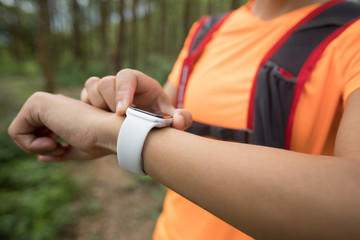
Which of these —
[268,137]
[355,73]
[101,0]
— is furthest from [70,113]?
[101,0]

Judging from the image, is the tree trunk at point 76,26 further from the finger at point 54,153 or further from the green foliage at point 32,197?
the finger at point 54,153

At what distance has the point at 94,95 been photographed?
883 millimetres

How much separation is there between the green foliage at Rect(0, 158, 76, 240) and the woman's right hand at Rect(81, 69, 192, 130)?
115 inches

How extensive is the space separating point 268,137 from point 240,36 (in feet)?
1.98

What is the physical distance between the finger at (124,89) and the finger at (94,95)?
15cm

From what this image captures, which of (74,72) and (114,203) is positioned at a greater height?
(74,72)

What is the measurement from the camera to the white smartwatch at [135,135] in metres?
0.64

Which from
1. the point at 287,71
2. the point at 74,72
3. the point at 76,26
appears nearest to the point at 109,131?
the point at 287,71

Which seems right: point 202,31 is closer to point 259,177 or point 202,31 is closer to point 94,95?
point 94,95

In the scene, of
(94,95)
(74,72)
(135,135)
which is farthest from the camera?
(74,72)

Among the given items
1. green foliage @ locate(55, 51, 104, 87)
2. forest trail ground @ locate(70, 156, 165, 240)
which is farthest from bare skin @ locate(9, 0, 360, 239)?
green foliage @ locate(55, 51, 104, 87)

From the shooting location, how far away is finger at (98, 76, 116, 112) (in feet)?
2.68

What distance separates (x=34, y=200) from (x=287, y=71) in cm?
387

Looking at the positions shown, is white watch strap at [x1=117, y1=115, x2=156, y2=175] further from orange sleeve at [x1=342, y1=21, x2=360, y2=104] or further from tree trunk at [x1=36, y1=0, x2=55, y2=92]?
tree trunk at [x1=36, y1=0, x2=55, y2=92]
